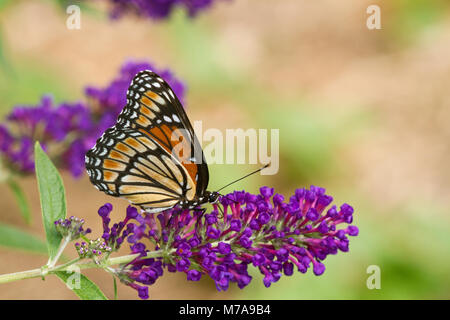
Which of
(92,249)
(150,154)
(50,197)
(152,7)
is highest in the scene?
(152,7)

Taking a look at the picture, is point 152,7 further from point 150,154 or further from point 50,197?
point 50,197

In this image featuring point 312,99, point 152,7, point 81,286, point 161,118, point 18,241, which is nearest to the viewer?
point 81,286

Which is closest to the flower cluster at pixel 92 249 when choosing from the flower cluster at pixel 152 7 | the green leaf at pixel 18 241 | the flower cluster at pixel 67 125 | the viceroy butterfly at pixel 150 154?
the viceroy butterfly at pixel 150 154

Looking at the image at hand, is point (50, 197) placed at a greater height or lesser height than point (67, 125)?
lesser

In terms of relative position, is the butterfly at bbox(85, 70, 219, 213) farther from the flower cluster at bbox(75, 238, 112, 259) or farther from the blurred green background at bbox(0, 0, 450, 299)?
the blurred green background at bbox(0, 0, 450, 299)

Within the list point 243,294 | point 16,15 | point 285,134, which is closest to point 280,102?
point 285,134

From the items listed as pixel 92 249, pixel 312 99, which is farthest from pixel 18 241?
pixel 312 99

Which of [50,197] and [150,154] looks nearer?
[50,197]

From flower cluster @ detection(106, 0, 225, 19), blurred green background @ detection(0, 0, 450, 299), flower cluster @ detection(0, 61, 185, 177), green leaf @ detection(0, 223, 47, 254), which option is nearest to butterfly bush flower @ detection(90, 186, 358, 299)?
green leaf @ detection(0, 223, 47, 254)

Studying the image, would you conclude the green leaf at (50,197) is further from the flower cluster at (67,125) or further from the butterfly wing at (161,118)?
the flower cluster at (67,125)
